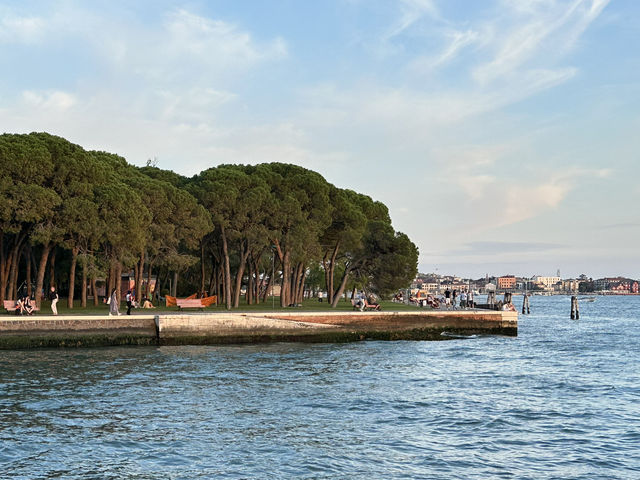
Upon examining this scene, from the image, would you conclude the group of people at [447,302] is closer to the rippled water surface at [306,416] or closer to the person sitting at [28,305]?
the rippled water surface at [306,416]

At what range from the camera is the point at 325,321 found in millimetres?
38906

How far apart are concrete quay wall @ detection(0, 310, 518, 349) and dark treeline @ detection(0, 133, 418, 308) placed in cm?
658

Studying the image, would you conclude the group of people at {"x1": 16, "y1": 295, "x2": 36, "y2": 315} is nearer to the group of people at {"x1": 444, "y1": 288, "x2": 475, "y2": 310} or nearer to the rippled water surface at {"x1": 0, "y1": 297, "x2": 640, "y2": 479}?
the rippled water surface at {"x1": 0, "y1": 297, "x2": 640, "y2": 479}

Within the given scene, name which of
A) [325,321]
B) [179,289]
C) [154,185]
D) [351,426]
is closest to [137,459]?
[351,426]

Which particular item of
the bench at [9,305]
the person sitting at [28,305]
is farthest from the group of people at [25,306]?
the bench at [9,305]

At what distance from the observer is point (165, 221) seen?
4634 centimetres

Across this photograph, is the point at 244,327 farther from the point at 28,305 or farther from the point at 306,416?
the point at 306,416

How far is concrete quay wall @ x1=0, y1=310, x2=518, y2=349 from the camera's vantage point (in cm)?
3162

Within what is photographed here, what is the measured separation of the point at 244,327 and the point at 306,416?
18.0m

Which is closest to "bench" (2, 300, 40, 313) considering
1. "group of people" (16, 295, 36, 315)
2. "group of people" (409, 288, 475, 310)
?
"group of people" (16, 295, 36, 315)

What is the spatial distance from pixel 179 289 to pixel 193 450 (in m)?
63.1

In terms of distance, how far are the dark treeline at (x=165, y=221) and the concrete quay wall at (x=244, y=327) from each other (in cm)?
658

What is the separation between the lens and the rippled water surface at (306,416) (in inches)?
548

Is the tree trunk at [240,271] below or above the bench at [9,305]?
above
